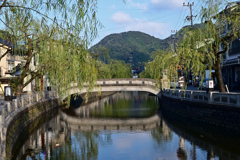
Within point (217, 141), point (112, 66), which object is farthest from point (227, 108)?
point (112, 66)

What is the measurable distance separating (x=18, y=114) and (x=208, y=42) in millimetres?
13439

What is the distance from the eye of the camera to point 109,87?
135ft

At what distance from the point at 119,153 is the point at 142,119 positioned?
48.8ft

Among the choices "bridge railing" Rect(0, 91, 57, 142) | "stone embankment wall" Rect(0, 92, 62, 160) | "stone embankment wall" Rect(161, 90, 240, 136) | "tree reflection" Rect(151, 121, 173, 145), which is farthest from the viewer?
"tree reflection" Rect(151, 121, 173, 145)

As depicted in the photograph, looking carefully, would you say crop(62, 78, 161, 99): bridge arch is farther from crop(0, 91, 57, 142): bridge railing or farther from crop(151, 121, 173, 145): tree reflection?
crop(151, 121, 173, 145): tree reflection

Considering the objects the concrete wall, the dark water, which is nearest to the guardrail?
the concrete wall

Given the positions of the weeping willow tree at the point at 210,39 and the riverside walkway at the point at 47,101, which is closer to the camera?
the riverside walkway at the point at 47,101

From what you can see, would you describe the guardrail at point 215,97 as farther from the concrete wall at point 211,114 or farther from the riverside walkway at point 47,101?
the concrete wall at point 211,114

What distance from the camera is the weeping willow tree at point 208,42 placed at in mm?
20422

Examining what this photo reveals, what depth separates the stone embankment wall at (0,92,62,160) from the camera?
13656 millimetres

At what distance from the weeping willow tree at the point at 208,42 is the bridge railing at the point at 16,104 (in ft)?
37.4

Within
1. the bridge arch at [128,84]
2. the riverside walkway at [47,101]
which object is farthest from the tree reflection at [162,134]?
the bridge arch at [128,84]

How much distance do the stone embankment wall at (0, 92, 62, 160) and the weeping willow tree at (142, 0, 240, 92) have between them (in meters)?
11.4

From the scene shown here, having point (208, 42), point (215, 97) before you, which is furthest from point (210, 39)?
point (215, 97)
